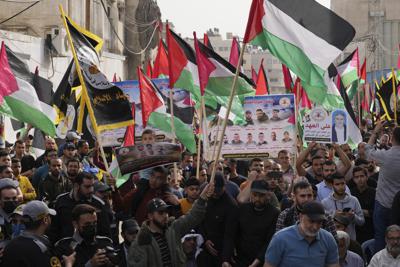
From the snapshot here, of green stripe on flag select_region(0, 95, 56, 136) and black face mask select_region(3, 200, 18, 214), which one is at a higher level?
green stripe on flag select_region(0, 95, 56, 136)

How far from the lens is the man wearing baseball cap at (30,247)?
772cm

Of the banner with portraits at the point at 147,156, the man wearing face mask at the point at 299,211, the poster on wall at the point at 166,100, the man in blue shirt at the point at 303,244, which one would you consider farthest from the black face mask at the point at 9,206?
the poster on wall at the point at 166,100

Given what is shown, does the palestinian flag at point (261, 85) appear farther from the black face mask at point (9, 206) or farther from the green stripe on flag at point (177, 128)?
the black face mask at point (9, 206)

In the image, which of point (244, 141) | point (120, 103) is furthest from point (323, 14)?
point (244, 141)

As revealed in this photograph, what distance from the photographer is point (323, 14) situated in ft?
34.6

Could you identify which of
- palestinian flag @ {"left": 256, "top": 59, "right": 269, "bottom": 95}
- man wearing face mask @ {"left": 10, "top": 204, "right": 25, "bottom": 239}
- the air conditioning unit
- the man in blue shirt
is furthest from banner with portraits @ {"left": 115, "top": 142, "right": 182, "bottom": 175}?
the air conditioning unit

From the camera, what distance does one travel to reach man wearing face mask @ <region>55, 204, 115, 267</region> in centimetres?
788

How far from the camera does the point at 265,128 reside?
17.9 m

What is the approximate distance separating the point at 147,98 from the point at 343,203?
5.96 m

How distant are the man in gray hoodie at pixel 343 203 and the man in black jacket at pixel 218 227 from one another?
1.20m

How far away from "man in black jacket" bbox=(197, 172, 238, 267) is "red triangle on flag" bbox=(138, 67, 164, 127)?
5.83 m

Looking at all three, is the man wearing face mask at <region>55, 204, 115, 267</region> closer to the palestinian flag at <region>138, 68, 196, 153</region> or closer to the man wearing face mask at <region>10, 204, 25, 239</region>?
the man wearing face mask at <region>10, 204, 25, 239</region>

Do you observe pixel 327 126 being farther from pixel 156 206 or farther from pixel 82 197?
pixel 156 206

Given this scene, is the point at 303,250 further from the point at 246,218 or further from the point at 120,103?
the point at 120,103
